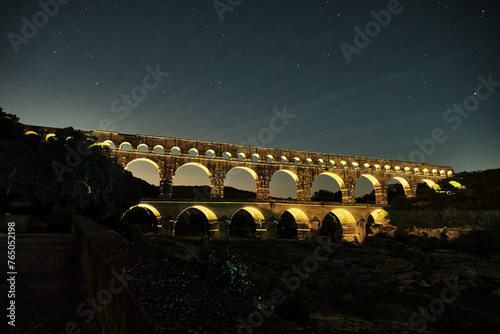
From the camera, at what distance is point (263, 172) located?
32.4m

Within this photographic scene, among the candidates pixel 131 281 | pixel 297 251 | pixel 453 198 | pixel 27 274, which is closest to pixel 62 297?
pixel 27 274

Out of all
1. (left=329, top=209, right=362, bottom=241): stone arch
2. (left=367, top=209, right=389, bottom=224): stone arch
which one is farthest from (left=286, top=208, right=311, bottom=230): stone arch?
(left=367, top=209, right=389, bottom=224): stone arch

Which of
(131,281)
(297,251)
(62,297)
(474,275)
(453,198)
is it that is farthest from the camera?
(453,198)

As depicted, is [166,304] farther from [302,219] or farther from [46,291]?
[302,219]

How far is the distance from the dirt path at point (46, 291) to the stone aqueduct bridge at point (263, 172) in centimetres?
1727

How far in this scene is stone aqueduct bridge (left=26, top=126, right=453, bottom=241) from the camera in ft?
88.2

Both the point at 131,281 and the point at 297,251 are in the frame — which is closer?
the point at 131,281

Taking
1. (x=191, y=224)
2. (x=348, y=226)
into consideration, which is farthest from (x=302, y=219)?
(x=191, y=224)

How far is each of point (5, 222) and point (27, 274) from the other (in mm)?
10600

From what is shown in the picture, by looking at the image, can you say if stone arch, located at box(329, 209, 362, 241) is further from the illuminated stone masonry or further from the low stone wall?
the low stone wall

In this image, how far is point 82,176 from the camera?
47.9 ft

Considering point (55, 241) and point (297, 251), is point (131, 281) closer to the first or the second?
point (55, 241)

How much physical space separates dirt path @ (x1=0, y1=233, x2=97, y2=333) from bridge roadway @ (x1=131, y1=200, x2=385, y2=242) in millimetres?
16523

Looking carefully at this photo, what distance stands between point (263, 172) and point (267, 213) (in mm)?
4825
